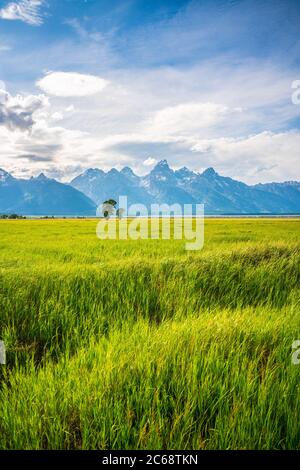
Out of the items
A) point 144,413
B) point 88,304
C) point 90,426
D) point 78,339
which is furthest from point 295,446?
point 88,304

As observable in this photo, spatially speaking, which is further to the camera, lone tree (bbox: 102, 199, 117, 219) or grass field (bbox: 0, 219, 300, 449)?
lone tree (bbox: 102, 199, 117, 219)

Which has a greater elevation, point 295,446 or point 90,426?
point 90,426

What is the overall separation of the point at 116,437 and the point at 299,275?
8701mm

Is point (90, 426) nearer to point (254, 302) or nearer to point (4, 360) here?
point (4, 360)

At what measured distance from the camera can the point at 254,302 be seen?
307 inches

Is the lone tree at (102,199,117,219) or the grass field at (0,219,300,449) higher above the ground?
the lone tree at (102,199,117,219)

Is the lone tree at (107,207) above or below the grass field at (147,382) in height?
above

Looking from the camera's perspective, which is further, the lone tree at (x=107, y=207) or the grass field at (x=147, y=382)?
the lone tree at (x=107, y=207)

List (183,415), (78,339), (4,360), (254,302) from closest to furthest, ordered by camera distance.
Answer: (183,415) → (4,360) → (78,339) → (254,302)

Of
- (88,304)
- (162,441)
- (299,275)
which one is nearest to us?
(162,441)

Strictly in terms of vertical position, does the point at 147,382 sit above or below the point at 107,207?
below

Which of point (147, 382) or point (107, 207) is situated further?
point (107, 207)

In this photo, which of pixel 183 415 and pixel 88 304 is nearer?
pixel 183 415

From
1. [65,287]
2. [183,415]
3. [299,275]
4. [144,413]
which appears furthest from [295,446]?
[299,275]
